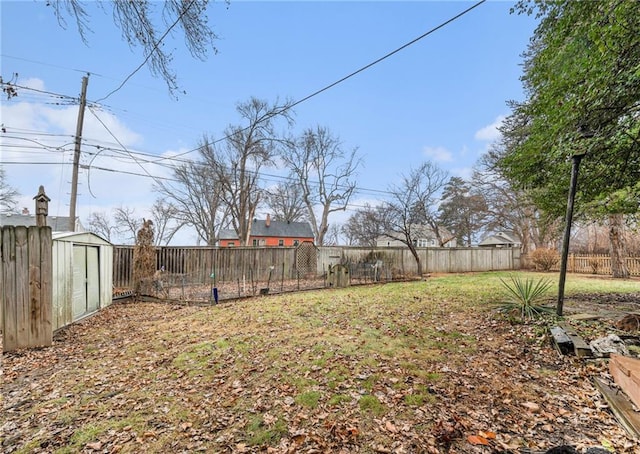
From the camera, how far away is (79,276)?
19.1 feet

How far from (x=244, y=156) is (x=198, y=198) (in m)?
7.60

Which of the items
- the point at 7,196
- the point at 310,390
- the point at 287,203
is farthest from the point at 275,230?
the point at 310,390

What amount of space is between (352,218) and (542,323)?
24994mm

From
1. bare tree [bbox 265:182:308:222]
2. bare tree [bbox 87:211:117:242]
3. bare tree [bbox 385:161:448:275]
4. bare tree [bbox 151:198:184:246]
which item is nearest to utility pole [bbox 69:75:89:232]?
bare tree [bbox 151:198:184:246]

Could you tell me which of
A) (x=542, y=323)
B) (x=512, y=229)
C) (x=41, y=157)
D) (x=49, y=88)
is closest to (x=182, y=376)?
(x=542, y=323)

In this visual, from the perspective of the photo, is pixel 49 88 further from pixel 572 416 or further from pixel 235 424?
pixel 572 416

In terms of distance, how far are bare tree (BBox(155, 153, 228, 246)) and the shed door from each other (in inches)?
578

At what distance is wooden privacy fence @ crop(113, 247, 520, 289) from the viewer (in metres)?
10.6

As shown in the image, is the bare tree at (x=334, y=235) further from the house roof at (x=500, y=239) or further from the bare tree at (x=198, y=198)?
the house roof at (x=500, y=239)

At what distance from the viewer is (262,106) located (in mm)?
18438

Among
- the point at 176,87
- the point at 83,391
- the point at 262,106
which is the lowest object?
the point at 83,391

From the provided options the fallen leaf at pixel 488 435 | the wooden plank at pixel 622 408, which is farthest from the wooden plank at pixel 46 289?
the wooden plank at pixel 622 408

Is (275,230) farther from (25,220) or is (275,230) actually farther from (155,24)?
(155,24)

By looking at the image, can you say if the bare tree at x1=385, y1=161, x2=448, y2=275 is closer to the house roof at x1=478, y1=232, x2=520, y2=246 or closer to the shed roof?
the house roof at x1=478, y1=232, x2=520, y2=246
